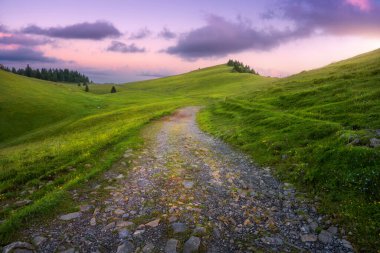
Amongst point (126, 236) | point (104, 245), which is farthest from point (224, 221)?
point (104, 245)

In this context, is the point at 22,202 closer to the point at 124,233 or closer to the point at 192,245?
the point at 124,233

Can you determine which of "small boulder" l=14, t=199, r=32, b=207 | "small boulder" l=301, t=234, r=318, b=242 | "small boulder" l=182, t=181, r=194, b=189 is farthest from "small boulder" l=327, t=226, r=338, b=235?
"small boulder" l=14, t=199, r=32, b=207

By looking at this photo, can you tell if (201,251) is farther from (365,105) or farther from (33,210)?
(365,105)

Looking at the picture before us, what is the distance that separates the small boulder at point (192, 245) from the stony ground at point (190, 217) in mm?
30

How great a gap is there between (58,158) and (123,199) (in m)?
9.12

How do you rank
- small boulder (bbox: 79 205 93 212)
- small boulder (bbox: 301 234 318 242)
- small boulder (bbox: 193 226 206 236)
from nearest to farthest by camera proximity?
small boulder (bbox: 301 234 318 242), small boulder (bbox: 193 226 206 236), small boulder (bbox: 79 205 93 212)

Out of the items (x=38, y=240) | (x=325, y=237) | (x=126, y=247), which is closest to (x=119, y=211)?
(x=126, y=247)

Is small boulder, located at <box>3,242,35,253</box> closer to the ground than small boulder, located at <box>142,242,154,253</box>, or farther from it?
farther from it

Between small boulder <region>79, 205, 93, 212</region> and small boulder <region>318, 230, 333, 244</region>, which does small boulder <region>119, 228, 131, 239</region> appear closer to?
small boulder <region>79, 205, 93, 212</region>

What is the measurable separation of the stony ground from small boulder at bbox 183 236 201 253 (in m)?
0.03

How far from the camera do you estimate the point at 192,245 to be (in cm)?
762

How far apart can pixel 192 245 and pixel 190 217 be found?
60.0 inches

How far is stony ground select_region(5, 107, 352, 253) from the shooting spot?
25.3 feet

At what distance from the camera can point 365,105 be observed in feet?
65.6
